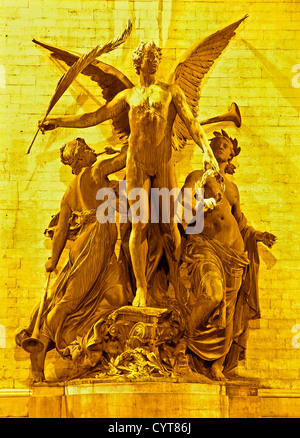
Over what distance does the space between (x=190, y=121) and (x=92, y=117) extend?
2.57 feet

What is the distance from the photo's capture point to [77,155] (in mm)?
10188

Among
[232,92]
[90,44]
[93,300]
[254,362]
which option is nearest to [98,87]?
[90,44]

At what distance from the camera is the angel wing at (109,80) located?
10.4 m

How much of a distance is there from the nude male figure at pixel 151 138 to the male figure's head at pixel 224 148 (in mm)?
370

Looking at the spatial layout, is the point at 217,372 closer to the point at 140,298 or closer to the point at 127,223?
the point at 140,298

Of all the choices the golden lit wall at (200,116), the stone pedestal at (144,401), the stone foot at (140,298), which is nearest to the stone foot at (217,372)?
the stone pedestal at (144,401)

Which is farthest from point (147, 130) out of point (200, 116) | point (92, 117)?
point (200, 116)

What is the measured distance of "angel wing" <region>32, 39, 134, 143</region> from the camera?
10375 millimetres

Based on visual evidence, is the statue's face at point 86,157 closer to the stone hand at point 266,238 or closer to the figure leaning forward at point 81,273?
the figure leaning forward at point 81,273

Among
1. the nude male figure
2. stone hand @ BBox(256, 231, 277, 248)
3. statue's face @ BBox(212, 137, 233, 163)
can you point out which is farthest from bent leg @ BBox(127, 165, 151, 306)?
stone hand @ BBox(256, 231, 277, 248)

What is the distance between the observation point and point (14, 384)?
1031 cm

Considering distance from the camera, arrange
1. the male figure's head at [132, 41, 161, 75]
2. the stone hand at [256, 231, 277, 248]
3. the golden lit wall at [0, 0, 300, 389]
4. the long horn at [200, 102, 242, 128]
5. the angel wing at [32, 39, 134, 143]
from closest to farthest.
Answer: the male figure's head at [132, 41, 161, 75] < the stone hand at [256, 231, 277, 248] < the angel wing at [32, 39, 134, 143] < the golden lit wall at [0, 0, 300, 389] < the long horn at [200, 102, 242, 128]

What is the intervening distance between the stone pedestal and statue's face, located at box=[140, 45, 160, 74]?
7.78 ft

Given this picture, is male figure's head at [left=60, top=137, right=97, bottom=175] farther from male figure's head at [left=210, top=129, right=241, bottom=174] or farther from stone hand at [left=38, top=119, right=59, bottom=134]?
male figure's head at [left=210, top=129, right=241, bottom=174]
